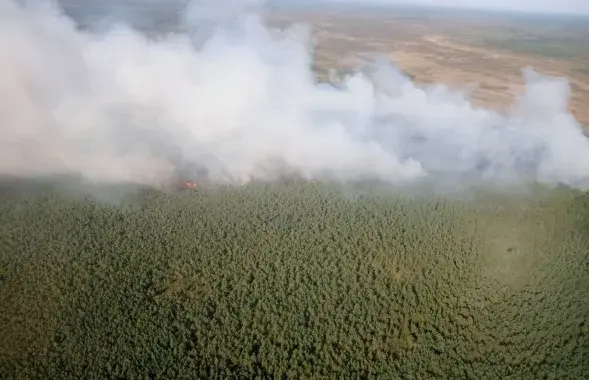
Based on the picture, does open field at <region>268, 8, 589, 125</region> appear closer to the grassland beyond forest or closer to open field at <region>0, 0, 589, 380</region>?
open field at <region>0, 0, 589, 380</region>

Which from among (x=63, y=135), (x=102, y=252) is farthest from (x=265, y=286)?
(x=63, y=135)

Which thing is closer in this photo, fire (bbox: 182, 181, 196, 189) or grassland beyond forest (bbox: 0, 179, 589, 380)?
grassland beyond forest (bbox: 0, 179, 589, 380)

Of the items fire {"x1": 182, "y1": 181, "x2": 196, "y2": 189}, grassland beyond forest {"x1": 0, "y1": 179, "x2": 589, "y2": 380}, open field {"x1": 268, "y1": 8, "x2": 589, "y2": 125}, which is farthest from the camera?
open field {"x1": 268, "y1": 8, "x2": 589, "y2": 125}

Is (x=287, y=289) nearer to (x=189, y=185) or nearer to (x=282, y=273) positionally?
(x=282, y=273)

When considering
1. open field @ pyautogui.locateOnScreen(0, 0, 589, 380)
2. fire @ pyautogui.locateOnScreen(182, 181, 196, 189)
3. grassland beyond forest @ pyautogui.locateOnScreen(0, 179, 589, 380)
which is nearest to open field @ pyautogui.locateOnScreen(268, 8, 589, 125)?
open field @ pyautogui.locateOnScreen(0, 0, 589, 380)

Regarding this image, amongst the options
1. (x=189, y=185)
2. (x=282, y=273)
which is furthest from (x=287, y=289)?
(x=189, y=185)

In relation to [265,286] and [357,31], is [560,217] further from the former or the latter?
[357,31]
